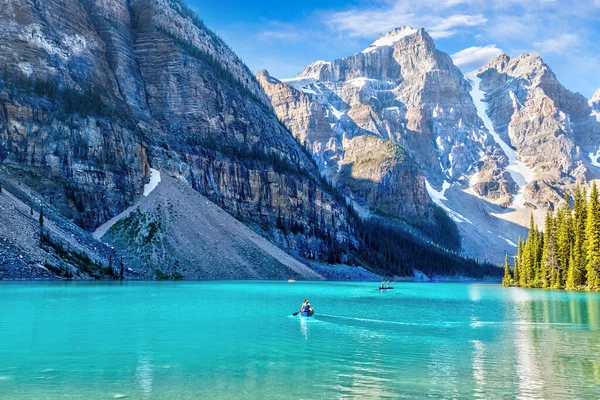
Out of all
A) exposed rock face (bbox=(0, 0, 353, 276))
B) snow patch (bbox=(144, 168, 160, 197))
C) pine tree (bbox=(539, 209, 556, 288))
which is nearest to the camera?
pine tree (bbox=(539, 209, 556, 288))

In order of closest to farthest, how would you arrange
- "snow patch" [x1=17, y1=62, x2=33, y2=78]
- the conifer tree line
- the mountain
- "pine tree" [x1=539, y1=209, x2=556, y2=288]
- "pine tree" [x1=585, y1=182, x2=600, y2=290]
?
"pine tree" [x1=585, y1=182, x2=600, y2=290]
the conifer tree line
the mountain
"pine tree" [x1=539, y1=209, x2=556, y2=288]
"snow patch" [x1=17, y1=62, x2=33, y2=78]

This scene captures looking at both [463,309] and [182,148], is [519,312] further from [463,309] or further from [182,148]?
[182,148]

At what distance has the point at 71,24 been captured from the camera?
14912cm

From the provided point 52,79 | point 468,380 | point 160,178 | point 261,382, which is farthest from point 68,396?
point 52,79

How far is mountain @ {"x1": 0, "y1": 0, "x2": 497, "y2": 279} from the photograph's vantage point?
107 m

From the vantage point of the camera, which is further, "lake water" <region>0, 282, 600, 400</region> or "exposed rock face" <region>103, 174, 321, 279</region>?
"exposed rock face" <region>103, 174, 321, 279</region>

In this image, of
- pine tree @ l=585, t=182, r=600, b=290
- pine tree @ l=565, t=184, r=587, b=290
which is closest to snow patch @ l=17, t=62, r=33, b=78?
pine tree @ l=585, t=182, r=600, b=290

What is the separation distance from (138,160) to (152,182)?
6571 mm

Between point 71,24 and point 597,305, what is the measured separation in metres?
140

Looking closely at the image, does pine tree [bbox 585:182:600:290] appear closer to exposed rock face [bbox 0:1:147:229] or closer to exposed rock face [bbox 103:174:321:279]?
exposed rock face [bbox 103:174:321:279]

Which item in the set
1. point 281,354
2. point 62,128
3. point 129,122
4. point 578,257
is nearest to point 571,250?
point 578,257

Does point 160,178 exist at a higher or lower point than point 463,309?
higher

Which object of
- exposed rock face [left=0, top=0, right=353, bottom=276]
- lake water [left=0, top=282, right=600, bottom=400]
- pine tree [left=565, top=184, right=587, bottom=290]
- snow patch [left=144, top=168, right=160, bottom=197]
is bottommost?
lake water [left=0, top=282, right=600, bottom=400]

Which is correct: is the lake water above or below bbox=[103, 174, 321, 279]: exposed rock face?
below
